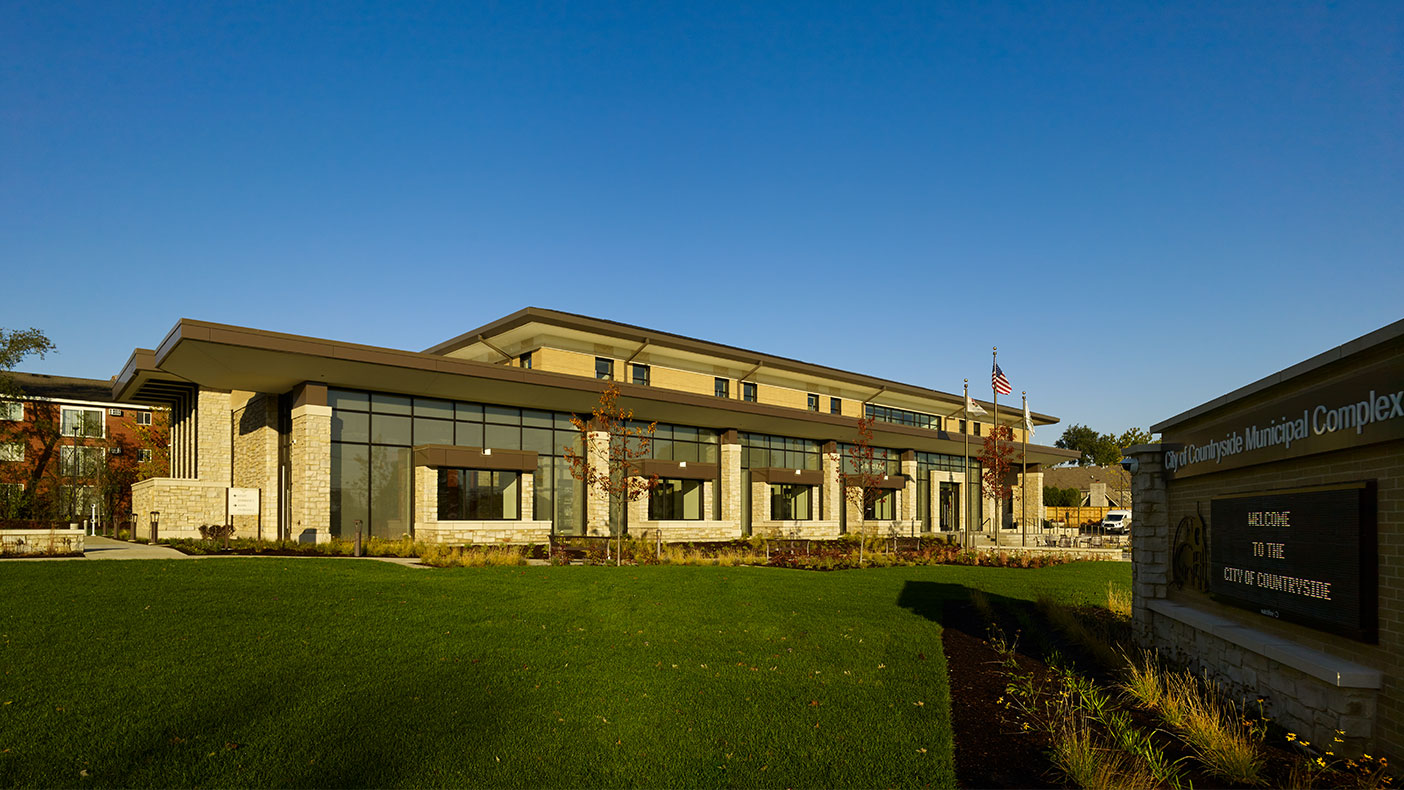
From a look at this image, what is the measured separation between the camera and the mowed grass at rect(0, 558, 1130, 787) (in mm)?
6961

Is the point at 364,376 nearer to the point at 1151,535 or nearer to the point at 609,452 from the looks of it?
the point at 609,452

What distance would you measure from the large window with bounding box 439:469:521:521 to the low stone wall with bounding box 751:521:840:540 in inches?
540

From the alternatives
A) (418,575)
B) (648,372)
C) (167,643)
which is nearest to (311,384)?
(418,575)

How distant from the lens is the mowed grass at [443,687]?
6961mm

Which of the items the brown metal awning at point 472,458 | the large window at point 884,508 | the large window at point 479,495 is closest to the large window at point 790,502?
the large window at point 884,508

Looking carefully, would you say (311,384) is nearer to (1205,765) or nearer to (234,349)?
(234,349)

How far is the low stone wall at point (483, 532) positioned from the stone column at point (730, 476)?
35.4 feet

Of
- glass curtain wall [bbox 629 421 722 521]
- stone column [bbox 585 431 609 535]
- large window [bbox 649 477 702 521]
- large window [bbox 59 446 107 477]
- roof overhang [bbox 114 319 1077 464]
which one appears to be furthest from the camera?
large window [bbox 59 446 107 477]

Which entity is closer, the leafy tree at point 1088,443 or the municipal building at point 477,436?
the municipal building at point 477,436

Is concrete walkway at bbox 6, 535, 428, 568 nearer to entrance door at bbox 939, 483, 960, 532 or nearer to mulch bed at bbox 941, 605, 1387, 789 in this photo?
mulch bed at bbox 941, 605, 1387, 789

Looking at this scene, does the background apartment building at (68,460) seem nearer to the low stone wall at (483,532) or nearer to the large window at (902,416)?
the low stone wall at (483,532)

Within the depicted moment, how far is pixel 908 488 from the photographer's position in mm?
50469

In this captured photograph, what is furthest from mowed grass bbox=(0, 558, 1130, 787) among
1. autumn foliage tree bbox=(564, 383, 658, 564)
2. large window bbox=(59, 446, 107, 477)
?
large window bbox=(59, 446, 107, 477)

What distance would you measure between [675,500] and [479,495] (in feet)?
34.2
